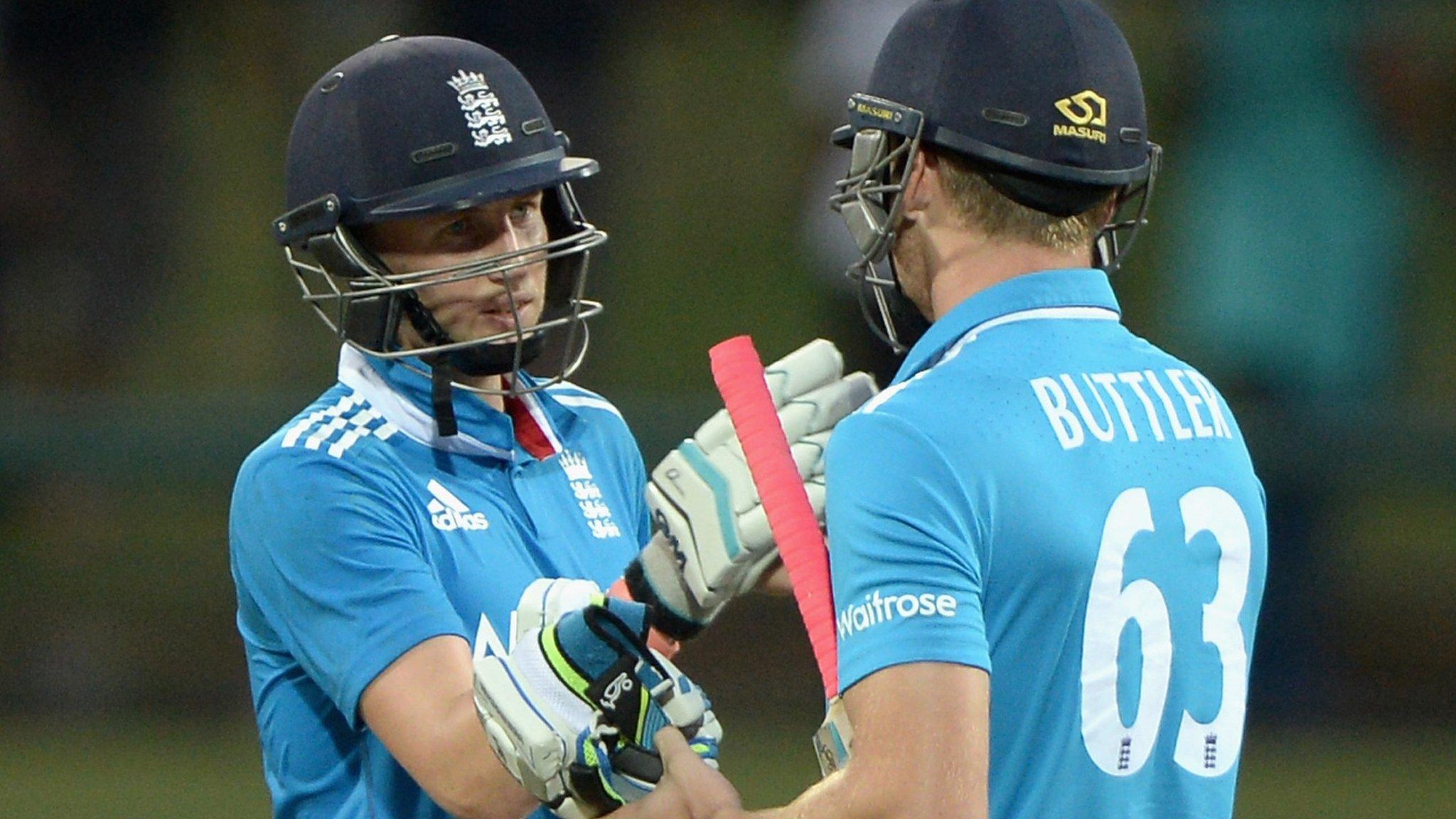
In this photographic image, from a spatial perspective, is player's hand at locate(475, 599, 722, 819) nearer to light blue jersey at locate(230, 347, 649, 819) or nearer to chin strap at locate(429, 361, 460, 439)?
light blue jersey at locate(230, 347, 649, 819)

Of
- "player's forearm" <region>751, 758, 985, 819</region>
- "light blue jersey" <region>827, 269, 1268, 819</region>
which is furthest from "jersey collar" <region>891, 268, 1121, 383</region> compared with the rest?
"player's forearm" <region>751, 758, 985, 819</region>

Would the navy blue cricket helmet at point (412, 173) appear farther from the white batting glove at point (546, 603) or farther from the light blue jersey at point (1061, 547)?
the light blue jersey at point (1061, 547)

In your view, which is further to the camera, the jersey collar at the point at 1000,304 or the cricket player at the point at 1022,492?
the jersey collar at the point at 1000,304

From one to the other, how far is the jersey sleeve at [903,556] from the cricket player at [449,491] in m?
0.28

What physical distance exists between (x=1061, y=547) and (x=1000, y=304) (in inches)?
11.6

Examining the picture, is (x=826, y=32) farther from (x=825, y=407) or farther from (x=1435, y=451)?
(x=825, y=407)

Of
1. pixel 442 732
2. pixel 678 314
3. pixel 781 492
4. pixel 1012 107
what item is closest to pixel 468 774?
pixel 442 732

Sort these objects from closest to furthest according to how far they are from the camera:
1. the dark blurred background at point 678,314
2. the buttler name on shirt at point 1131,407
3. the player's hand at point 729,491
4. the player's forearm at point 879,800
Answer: the player's forearm at point 879,800 < the buttler name on shirt at point 1131,407 < the player's hand at point 729,491 < the dark blurred background at point 678,314

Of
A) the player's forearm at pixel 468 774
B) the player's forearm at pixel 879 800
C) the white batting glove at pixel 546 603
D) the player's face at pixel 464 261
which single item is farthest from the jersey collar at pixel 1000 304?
the player's face at pixel 464 261

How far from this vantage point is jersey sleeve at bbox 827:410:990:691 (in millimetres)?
2104

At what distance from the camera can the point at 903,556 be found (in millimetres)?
2123

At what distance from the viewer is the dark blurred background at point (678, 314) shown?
684 centimetres

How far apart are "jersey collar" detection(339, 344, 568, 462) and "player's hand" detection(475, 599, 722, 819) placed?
1.47 feet

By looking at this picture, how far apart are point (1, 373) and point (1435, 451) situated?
5134 millimetres
